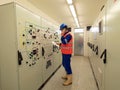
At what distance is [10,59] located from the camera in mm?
1808

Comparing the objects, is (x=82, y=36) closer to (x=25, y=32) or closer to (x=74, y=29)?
(x=74, y=29)

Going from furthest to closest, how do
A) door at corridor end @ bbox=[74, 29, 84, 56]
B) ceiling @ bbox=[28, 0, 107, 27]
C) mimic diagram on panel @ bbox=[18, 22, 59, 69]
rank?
door at corridor end @ bbox=[74, 29, 84, 56]
ceiling @ bbox=[28, 0, 107, 27]
mimic diagram on panel @ bbox=[18, 22, 59, 69]

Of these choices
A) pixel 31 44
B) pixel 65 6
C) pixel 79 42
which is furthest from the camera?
pixel 79 42

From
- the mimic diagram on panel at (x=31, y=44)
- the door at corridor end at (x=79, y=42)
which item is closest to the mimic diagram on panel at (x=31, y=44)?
the mimic diagram on panel at (x=31, y=44)

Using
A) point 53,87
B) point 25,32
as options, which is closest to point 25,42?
point 25,32

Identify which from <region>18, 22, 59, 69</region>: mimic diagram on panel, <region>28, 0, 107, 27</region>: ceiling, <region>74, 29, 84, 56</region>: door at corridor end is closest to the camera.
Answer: <region>18, 22, 59, 69</region>: mimic diagram on panel

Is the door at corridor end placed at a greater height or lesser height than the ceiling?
lesser

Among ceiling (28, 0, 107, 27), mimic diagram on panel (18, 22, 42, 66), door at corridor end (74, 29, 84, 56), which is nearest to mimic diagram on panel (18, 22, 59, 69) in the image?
mimic diagram on panel (18, 22, 42, 66)

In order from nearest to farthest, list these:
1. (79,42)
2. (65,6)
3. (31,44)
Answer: (31,44), (65,6), (79,42)

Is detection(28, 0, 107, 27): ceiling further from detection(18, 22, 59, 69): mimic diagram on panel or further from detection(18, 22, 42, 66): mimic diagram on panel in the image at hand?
detection(18, 22, 42, 66): mimic diagram on panel

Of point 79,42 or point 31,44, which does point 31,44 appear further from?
point 79,42

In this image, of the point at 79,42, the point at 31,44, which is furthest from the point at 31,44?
the point at 79,42

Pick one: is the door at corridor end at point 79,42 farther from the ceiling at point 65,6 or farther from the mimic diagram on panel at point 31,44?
the mimic diagram on panel at point 31,44

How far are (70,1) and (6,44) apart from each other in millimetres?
2214
